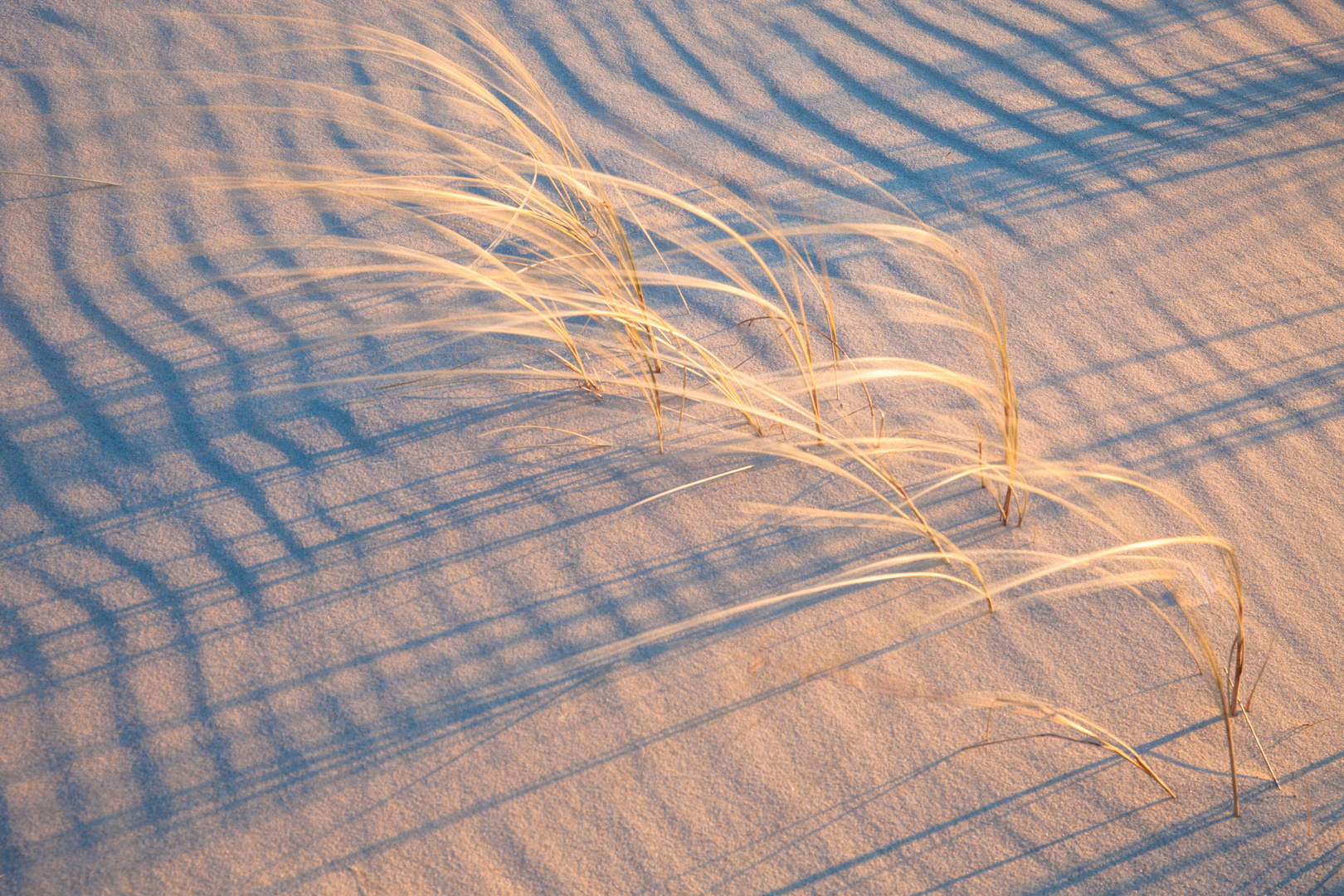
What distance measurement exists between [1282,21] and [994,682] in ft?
10.5

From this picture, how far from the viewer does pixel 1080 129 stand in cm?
294

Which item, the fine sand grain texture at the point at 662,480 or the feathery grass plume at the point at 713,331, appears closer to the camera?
the fine sand grain texture at the point at 662,480

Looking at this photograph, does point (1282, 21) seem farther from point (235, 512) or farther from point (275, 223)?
point (235, 512)

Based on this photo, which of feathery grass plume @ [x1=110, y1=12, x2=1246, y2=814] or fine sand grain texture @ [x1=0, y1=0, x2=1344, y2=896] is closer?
fine sand grain texture @ [x1=0, y1=0, x2=1344, y2=896]

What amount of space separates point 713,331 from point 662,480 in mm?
548

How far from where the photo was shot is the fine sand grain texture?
4.84 ft

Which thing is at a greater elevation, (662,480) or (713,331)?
(713,331)

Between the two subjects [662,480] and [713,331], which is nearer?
[662,480]

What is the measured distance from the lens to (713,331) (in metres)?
2.36

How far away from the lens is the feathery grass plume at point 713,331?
159 cm

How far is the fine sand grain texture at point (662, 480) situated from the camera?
1476 millimetres

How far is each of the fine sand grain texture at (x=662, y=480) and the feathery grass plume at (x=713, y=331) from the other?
0.07 ft

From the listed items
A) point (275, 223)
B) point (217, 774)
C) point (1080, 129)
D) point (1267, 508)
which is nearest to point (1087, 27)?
point (1080, 129)

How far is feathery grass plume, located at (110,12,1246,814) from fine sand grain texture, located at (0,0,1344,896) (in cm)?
2
